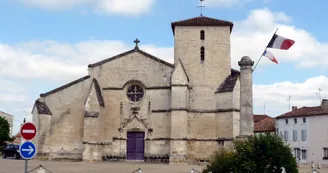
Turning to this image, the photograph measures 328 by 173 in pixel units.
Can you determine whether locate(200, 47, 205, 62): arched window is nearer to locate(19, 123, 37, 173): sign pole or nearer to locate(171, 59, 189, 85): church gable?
locate(171, 59, 189, 85): church gable

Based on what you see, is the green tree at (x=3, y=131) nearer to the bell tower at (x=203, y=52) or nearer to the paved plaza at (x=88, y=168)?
the paved plaza at (x=88, y=168)

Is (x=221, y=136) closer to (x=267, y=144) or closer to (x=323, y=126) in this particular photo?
(x=267, y=144)

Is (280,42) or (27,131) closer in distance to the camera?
(27,131)

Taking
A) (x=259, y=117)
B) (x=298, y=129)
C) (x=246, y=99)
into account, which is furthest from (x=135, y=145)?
(x=259, y=117)

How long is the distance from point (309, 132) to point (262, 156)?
3530 cm

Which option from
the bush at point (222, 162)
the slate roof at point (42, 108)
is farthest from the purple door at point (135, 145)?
the bush at point (222, 162)

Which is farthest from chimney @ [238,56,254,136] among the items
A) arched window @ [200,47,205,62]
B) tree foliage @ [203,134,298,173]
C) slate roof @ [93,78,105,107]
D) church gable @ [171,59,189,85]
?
slate roof @ [93,78,105,107]

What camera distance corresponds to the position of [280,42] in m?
21.6

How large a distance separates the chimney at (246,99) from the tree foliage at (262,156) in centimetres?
503

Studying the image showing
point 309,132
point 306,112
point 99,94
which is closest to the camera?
point 99,94

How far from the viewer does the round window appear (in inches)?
1264

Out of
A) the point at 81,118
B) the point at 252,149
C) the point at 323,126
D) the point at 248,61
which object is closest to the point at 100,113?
the point at 81,118

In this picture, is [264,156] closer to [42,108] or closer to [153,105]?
[153,105]

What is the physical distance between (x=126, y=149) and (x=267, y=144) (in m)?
16.4
